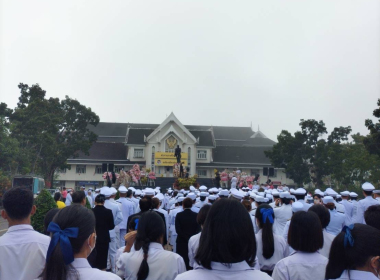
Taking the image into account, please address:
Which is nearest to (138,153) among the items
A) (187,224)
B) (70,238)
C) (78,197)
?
(187,224)

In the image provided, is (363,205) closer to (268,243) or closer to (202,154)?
(268,243)

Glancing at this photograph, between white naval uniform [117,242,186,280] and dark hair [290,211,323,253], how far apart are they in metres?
1.10

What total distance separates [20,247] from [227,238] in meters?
2.18

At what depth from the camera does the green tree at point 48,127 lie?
150 ft

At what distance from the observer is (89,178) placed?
63.3 meters

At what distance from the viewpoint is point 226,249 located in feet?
8.41

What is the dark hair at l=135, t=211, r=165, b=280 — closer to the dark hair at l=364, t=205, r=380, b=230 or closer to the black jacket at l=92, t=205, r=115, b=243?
the dark hair at l=364, t=205, r=380, b=230

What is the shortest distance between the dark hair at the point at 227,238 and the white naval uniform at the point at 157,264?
174 centimetres

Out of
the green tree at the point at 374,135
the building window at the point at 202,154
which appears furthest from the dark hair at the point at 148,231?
the building window at the point at 202,154

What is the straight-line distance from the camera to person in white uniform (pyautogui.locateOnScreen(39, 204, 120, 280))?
255cm

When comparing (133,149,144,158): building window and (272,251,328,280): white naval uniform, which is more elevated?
(133,149,144,158): building window

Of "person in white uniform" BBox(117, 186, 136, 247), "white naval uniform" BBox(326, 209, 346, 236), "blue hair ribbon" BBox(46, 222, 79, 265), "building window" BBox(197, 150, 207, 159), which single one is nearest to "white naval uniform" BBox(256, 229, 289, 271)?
"white naval uniform" BBox(326, 209, 346, 236)

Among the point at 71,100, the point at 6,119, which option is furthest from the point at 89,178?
the point at 6,119

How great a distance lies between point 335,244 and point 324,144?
4793cm
